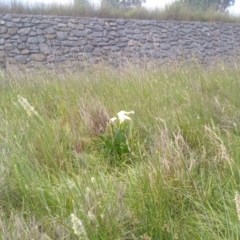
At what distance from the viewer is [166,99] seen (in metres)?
3.01

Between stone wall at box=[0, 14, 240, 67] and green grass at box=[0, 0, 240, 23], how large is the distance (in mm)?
417

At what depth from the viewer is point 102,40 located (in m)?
9.42

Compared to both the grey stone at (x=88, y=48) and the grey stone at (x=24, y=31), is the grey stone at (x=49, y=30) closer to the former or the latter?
the grey stone at (x=24, y=31)

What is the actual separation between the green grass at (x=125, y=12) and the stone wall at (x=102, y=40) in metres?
0.42

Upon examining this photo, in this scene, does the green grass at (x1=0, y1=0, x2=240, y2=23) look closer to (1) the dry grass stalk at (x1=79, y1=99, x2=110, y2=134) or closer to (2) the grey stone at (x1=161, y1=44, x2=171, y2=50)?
(2) the grey stone at (x1=161, y1=44, x2=171, y2=50)

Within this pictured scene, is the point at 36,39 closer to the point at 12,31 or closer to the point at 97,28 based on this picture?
the point at 12,31

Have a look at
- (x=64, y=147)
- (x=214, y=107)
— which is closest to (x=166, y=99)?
(x=214, y=107)

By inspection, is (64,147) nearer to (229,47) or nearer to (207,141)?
(207,141)

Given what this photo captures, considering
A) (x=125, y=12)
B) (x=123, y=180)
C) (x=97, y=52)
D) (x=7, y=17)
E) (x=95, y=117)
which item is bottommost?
(x=123, y=180)

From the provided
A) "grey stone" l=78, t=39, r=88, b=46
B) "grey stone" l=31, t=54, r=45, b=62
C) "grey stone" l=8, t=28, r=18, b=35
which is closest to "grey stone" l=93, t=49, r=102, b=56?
"grey stone" l=78, t=39, r=88, b=46

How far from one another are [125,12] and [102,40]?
1.96 metres

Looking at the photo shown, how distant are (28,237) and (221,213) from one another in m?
0.81

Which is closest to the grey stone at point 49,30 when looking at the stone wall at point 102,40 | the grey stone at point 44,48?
the stone wall at point 102,40

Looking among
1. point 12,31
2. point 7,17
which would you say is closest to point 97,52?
point 12,31
